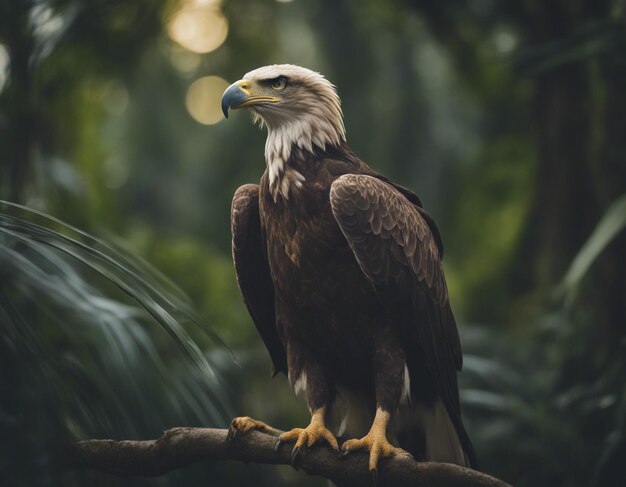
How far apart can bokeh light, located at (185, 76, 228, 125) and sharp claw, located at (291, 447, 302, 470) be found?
37.8 feet

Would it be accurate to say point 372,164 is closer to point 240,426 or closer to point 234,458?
point 240,426

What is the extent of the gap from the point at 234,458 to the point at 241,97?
56.3 inches

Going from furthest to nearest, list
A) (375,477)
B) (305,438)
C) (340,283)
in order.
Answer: (340,283) < (305,438) < (375,477)

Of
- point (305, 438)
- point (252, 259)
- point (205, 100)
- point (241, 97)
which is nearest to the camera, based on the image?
→ point (305, 438)

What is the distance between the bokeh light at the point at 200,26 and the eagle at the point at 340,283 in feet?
10.9

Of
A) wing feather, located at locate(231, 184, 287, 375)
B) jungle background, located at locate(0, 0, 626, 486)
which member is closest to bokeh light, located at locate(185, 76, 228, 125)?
jungle background, located at locate(0, 0, 626, 486)

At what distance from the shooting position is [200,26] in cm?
959

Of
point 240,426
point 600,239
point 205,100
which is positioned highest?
point 205,100

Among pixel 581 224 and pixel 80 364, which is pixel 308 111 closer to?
pixel 80 364

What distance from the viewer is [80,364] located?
92.5 inches

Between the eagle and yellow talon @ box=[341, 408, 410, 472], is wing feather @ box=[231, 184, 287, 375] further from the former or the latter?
yellow talon @ box=[341, 408, 410, 472]

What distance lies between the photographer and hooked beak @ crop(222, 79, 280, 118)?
140 inches

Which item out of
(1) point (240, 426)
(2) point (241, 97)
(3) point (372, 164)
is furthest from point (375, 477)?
(3) point (372, 164)

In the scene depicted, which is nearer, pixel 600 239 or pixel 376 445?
pixel 376 445
